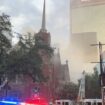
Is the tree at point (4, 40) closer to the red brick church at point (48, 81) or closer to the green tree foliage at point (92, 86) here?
the red brick church at point (48, 81)

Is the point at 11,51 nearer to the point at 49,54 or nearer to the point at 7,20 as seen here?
the point at 7,20

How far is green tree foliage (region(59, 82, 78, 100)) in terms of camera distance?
99250 millimetres

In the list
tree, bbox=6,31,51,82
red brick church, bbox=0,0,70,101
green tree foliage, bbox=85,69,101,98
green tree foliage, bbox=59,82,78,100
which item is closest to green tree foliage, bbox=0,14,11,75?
tree, bbox=6,31,51,82

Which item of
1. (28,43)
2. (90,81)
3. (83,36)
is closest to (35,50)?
(28,43)

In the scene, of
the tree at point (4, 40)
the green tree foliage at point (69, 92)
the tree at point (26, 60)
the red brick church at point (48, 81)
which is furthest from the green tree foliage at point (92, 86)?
the tree at point (4, 40)

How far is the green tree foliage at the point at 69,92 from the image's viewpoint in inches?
3907

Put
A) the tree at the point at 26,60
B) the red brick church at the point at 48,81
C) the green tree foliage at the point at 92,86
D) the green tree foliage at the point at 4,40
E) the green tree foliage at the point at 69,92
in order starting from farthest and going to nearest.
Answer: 1. the green tree foliage at the point at 69,92
2. the green tree foliage at the point at 92,86
3. the red brick church at the point at 48,81
4. the tree at the point at 26,60
5. the green tree foliage at the point at 4,40

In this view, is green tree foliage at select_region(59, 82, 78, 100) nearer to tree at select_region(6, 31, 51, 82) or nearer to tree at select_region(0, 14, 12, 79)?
tree at select_region(6, 31, 51, 82)

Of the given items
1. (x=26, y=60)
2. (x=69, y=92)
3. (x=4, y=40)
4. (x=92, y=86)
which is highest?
(x=92, y=86)

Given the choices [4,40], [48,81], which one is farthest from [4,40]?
[48,81]

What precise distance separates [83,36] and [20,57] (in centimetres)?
7370

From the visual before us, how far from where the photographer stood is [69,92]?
101m

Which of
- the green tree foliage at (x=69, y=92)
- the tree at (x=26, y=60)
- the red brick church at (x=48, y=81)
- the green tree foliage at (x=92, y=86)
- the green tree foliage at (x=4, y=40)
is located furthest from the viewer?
the green tree foliage at (x=69, y=92)

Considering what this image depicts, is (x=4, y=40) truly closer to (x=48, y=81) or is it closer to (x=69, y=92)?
(x=48, y=81)
